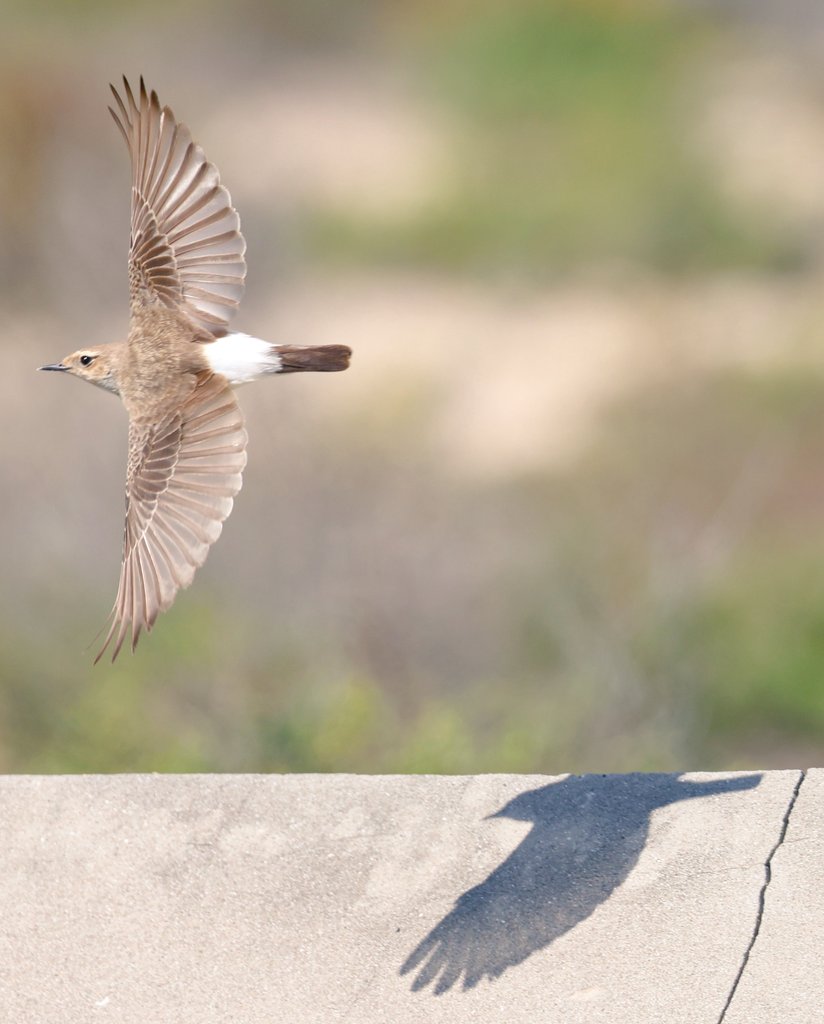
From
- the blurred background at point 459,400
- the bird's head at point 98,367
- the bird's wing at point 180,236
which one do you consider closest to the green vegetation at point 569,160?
the blurred background at point 459,400

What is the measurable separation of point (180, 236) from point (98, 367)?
0.48 metres

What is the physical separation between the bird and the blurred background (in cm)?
159

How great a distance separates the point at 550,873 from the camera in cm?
429

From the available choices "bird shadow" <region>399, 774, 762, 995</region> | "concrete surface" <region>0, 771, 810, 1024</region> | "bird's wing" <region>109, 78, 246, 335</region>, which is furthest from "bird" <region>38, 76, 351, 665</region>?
"bird shadow" <region>399, 774, 762, 995</region>

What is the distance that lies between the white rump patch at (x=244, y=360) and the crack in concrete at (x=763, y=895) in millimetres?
1748

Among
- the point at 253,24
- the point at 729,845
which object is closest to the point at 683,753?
the point at 729,845

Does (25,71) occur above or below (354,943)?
above

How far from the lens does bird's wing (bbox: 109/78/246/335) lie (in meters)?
5.14

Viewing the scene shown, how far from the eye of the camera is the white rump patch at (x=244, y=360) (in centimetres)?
477

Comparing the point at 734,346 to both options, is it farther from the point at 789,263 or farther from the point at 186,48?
the point at 186,48

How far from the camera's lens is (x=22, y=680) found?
33.9ft

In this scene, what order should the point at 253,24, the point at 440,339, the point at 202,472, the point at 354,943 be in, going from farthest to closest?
1. the point at 253,24
2. the point at 440,339
3. the point at 202,472
4. the point at 354,943

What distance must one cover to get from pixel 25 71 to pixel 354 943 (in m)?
17.6

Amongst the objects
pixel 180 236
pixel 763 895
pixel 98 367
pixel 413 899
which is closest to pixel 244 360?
pixel 98 367
